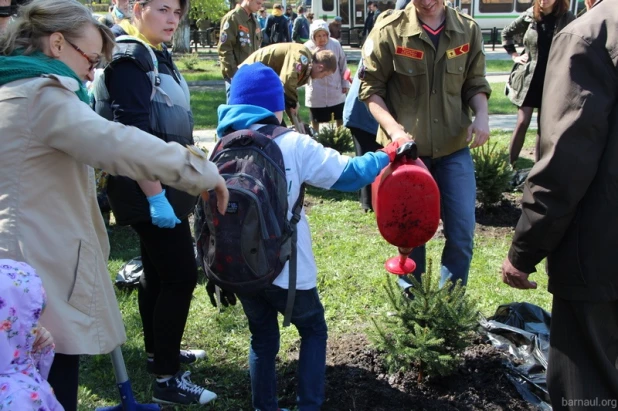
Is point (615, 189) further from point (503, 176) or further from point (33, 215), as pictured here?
point (503, 176)

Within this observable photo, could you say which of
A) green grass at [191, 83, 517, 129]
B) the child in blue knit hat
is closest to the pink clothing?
green grass at [191, 83, 517, 129]

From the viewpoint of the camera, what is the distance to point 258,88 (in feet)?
9.00

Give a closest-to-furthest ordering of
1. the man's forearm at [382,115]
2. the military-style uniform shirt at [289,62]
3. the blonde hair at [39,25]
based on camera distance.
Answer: the blonde hair at [39,25] < the man's forearm at [382,115] < the military-style uniform shirt at [289,62]

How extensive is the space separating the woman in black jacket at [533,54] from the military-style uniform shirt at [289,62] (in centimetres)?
216

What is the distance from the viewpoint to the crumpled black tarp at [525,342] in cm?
308

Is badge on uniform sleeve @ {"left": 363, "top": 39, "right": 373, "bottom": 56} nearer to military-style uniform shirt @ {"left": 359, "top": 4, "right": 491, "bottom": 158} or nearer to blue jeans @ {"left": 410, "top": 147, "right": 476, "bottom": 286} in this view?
military-style uniform shirt @ {"left": 359, "top": 4, "right": 491, "bottom": 158}

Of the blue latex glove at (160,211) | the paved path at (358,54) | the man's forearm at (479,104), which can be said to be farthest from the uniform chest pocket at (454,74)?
the paved path at (358,54)

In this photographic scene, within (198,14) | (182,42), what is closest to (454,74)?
(198,14)

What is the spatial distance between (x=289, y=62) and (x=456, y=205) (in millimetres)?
2557

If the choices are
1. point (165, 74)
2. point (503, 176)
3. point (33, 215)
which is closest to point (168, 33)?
point (165, 74)

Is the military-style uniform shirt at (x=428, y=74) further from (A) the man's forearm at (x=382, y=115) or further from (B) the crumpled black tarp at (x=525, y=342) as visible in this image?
(B) the crumpled black tarp at (x=525, y=342)

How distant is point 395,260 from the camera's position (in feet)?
9.76

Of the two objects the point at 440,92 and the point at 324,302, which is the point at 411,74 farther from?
the point at 324,302

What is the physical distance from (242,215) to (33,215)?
2.41 feet
